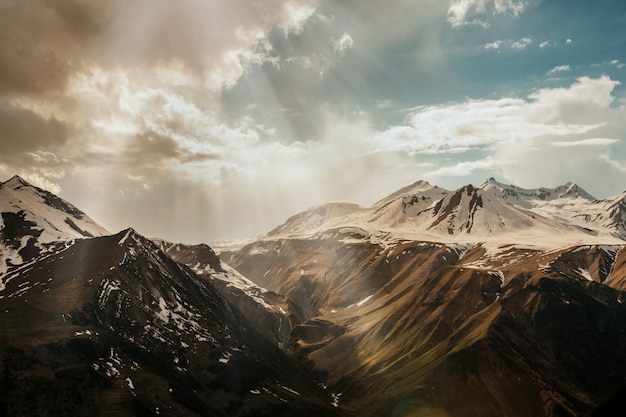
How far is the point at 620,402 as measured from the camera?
12744 cm
